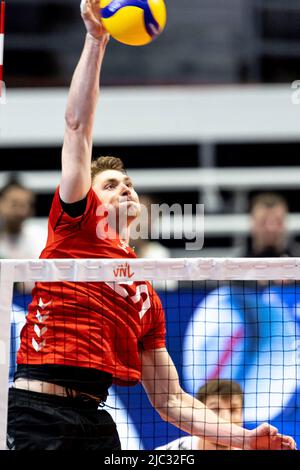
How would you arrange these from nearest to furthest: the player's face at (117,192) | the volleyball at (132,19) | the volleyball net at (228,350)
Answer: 1. the volleyball at (132,19)
2. the player's face at (117,192)
3. the volleyball net at (228,350)

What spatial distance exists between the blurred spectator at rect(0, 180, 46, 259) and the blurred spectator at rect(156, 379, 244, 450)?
373cm

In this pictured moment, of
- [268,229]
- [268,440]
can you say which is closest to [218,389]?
[268,440]

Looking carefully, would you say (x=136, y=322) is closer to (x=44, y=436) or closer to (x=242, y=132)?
(x=44, y=436)

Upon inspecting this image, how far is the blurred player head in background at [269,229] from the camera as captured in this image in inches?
413

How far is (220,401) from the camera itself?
7445 mm

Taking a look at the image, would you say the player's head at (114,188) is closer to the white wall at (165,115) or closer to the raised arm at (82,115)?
the raised arm at (82,115)

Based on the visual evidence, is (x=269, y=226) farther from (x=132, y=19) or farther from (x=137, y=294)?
(x=132, y=19)

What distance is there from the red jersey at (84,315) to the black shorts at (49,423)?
22 cm

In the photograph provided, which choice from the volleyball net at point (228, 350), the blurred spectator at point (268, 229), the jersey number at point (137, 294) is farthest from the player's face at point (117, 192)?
the blurred spectator at point (268, 229)

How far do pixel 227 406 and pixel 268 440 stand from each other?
4.32ft

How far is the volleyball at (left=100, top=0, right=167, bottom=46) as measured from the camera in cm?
586

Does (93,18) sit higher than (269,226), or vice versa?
(269,226)

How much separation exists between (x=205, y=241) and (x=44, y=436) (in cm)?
941

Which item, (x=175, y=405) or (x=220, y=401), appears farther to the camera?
(x=220, y=401)
